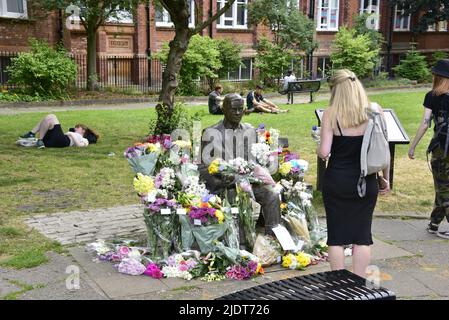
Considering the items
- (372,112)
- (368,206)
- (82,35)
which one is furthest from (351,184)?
(82,35)

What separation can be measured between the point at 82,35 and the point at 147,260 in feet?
67.0

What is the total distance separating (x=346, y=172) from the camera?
15.3ft

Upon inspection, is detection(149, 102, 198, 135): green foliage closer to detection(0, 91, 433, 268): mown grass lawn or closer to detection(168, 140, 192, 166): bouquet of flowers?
detection(0, 91, 433, 268): mown grass lawn

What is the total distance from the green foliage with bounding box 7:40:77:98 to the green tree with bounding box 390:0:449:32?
2101cm

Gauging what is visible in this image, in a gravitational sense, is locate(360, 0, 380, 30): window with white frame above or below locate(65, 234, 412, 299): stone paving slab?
above

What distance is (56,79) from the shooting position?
2012cm

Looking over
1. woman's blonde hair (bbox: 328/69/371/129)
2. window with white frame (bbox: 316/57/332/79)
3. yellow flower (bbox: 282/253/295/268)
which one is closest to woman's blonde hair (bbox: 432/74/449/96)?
woman's blonde hair (bbox: 328/69/371/129)

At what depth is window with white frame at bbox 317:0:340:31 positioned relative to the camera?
111ft

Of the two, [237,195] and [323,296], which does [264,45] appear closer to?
[237,195]

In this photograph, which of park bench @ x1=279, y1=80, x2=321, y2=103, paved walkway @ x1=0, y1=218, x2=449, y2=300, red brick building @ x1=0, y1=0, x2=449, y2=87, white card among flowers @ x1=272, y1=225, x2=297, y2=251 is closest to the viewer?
paved walkway @ x1=0, y1=218, x2=449, y2=300

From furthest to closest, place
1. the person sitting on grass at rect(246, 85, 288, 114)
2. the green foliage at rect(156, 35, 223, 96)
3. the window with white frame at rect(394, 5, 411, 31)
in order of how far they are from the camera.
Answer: the window with white frame at rect(394, 5, 411, 31), the green foliage at rect(156, 35, 223, 96), the person sitting on grass at rect(246, 85, 288, 114)

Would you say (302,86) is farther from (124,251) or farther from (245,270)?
(245,270)

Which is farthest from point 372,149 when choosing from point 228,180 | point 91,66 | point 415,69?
point 415,69

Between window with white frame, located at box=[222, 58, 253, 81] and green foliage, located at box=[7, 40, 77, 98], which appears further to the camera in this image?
window with white frame, located at box=[222, 58, 253, 81]
